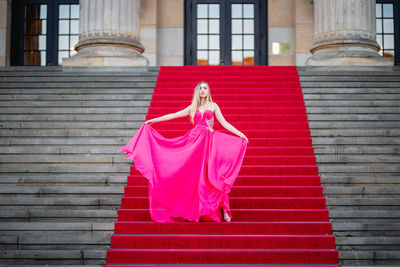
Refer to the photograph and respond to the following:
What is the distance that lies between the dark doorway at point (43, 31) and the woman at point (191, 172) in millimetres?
12129

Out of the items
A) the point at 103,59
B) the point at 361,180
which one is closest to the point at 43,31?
the point at 103,59

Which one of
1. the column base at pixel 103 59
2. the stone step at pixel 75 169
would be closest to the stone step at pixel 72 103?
the stone step at pixel 75 169

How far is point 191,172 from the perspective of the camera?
643 cm

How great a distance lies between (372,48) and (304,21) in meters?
4.04

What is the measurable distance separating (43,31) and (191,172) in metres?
13.2

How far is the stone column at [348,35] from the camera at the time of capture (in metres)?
12.9

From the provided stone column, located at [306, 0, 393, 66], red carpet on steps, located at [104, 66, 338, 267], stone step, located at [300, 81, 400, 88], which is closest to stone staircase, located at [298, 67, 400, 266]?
stone step, located at [300, 81, 400, 88]

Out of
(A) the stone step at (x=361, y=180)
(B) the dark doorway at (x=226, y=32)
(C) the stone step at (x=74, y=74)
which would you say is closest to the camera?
(A) the stone step at (x=361, y=180)

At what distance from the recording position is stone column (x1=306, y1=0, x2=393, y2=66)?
1288 cm

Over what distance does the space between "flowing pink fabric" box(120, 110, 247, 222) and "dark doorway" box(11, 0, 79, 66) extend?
479 inches

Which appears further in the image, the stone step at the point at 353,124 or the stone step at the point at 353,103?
the stone step at the point at 353,103

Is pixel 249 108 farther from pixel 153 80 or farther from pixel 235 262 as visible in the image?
pixel 235 262

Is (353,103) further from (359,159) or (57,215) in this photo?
(57,215)

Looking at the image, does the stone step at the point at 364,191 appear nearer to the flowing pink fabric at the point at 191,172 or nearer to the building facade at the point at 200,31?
the flowing pink fabric at the point at 191,172
